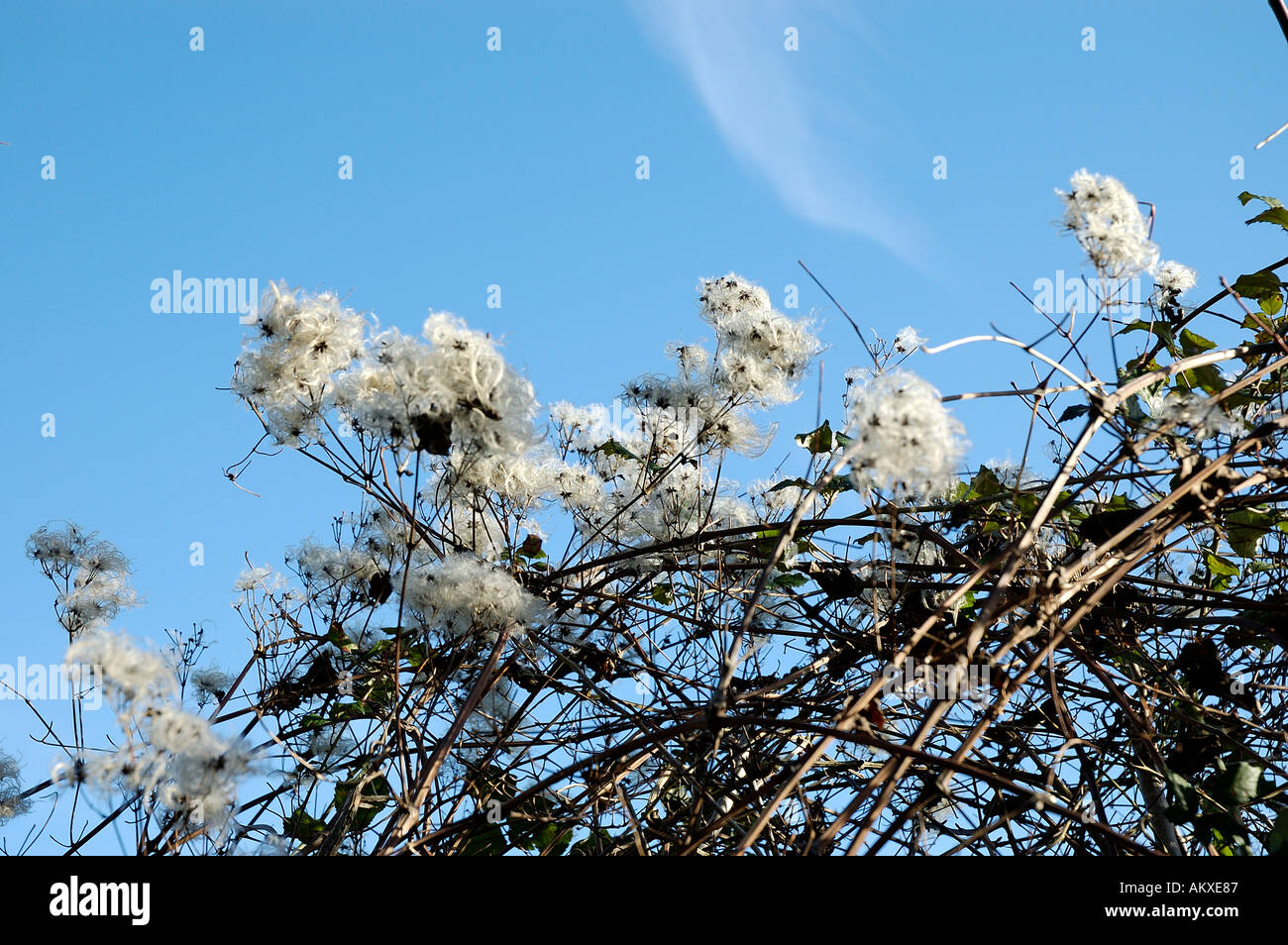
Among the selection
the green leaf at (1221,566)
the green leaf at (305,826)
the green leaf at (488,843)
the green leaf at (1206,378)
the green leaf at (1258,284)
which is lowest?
the green leaf at (488,843)

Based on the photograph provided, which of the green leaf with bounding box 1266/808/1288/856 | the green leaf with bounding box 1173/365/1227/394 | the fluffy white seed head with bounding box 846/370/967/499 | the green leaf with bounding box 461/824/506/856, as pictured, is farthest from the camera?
the green leaf with bounding box 461/824/506/856

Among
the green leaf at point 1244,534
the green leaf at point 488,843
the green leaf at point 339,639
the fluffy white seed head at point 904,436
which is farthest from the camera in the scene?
the green leaf at point 339,639

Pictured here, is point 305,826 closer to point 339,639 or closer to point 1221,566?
point 339,639

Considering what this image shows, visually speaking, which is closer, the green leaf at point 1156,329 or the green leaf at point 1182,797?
the green leaf at point 1182,797

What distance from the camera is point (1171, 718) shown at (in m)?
2.31

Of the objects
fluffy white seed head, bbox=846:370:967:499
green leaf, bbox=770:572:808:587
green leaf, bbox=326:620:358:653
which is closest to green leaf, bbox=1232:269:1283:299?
green leaf, bbox=770:572:808:587

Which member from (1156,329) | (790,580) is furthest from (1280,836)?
(790,580)

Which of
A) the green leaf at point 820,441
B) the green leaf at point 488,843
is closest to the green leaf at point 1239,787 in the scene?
the green leaf at point 820,441

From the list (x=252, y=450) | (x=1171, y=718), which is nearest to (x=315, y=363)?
(x=252, y=450)

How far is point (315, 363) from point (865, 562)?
3.95 ft

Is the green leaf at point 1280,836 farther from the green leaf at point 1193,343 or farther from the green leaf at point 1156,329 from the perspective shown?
the green leaf at point 1193,343

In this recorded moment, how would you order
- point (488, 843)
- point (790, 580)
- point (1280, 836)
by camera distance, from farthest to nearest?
point (790, 580) < point (488, 843) < point (1280, 836)

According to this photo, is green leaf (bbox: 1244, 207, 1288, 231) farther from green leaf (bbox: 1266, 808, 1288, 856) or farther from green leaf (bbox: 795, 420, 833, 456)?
green leaf (bbox: 1266, 808, 1288, 856)
